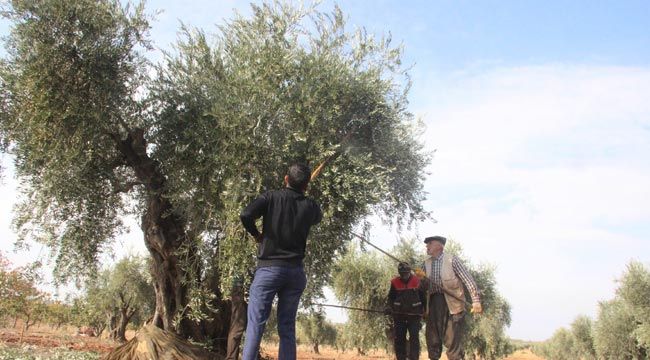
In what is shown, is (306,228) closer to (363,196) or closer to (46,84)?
(363,196)

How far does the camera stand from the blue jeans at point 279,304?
5.57 m

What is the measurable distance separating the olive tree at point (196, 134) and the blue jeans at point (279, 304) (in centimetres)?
413

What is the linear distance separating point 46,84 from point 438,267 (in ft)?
27.3

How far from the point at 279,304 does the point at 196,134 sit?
5792 mm

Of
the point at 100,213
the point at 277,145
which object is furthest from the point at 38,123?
the point at 277,145

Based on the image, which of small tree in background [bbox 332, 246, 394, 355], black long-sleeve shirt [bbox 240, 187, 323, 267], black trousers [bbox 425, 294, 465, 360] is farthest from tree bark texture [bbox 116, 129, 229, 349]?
small tree in background [bbox 332, 246, 394, 355]

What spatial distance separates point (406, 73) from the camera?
1192 cm

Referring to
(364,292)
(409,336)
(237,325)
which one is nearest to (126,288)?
(364,292)

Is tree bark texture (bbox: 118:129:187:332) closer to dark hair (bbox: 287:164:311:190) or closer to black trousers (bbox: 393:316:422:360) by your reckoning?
black trousers (bbox: 393:316:422:360)

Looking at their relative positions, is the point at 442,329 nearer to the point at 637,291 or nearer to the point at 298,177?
the point at 298,177

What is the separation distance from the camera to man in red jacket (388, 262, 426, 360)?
11.6 meters

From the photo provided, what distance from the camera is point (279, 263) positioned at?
565 centimetres

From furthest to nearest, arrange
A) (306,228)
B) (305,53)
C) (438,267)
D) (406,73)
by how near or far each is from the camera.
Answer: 1. (406,73)
2. (305,53)
3. (438,267)
4. (306,228)

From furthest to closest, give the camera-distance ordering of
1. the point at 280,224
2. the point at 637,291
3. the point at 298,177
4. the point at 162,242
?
1. the point at 637,291
2. the point at 162,242
3. the point at 298,177
4. the point at 280,224
